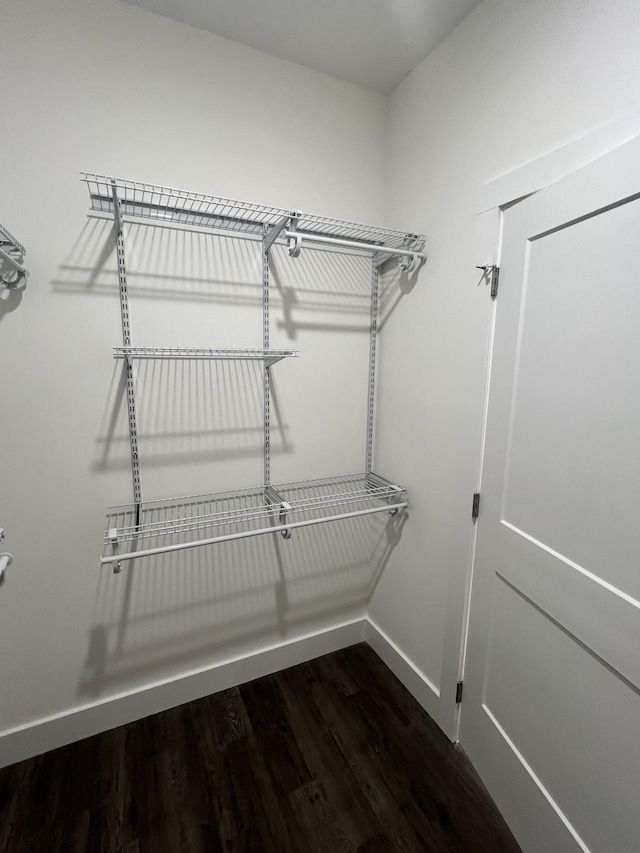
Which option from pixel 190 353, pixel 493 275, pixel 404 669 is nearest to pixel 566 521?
pixel 493 275

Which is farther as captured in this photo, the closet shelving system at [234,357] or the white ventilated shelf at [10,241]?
the closet shelving system at [234,357]

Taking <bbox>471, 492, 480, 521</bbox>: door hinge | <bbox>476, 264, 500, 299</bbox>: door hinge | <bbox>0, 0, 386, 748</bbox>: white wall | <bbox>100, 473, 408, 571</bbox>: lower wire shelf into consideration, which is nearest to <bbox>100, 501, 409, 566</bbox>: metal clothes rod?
<bbox>100, 473, 408, 571</bbox>: lower wire shelf

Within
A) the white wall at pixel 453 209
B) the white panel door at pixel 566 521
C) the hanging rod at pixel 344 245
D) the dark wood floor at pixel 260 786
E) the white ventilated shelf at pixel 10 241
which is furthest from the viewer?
the hanging rod at pixel 344 245

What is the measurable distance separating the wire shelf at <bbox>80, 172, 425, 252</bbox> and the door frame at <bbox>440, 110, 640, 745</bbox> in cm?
36

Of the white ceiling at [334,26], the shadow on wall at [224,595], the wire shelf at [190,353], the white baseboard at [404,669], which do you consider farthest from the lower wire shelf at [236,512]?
the white ceiling at [334,26]

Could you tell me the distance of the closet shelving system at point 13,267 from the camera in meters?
1.24

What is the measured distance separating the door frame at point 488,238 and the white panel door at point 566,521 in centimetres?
3

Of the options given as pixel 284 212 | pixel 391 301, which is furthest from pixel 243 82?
pixel 391 301

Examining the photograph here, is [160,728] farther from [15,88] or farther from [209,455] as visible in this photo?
[15,88]

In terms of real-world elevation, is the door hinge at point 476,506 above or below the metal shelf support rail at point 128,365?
below

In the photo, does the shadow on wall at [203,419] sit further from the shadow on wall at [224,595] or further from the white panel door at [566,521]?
the white panel door at [566,521]

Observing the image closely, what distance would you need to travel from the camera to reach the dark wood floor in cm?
128

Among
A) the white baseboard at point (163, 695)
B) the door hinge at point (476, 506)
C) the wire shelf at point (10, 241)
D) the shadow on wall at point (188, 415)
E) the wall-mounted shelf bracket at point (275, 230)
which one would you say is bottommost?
the white baseboard at point (163, 695)

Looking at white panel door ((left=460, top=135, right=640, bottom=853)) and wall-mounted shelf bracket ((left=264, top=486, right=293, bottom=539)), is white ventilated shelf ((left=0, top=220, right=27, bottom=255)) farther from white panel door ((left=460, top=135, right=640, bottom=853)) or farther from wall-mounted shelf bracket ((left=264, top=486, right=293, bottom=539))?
white panel door ((left=460, top=135, right=640, bottom=853))
